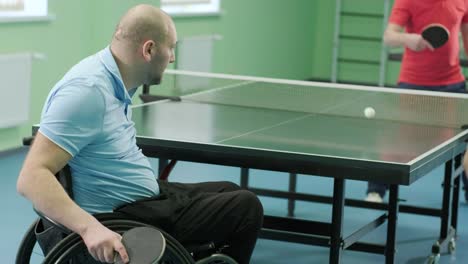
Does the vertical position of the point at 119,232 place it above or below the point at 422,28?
below

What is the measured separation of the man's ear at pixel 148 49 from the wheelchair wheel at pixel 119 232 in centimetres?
46

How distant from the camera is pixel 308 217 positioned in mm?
5242

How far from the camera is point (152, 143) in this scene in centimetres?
341

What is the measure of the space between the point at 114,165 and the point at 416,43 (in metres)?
2.48

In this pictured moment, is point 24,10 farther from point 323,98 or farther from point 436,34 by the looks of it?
point 436,34

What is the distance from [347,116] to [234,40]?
5166mm

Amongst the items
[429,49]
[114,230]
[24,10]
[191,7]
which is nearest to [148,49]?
[114,230]

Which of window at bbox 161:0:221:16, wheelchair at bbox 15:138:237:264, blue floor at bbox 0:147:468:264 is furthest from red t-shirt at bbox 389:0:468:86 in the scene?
window at bbox 161:0:221:16

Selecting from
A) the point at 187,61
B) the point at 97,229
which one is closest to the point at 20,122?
the point at 187,61

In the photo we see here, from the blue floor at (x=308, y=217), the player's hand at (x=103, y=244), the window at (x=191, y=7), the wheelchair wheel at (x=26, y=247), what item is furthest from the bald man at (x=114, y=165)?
the window at (x=191, y=7)

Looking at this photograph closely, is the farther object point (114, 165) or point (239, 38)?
point (239, 38)

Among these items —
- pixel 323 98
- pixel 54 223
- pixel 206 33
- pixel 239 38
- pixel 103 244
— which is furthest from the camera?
pixel 239 38

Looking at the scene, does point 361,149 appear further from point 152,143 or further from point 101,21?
Answer: point 101,21

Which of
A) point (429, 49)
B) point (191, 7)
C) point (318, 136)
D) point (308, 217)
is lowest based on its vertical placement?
point (308, 217)
